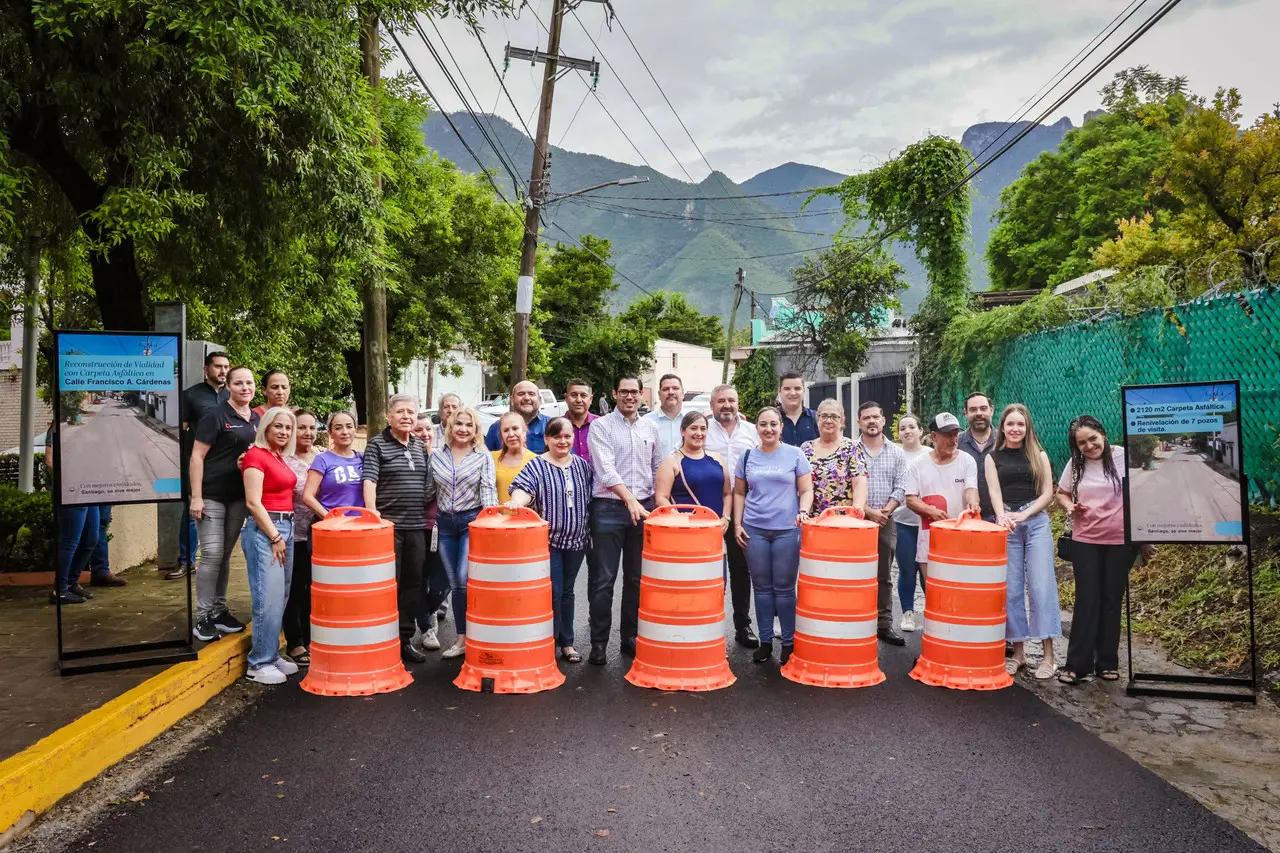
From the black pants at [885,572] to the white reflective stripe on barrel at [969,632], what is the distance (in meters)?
1.20

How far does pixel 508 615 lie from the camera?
616 centimetres

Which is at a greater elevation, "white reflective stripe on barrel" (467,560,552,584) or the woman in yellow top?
the woman in yellow top

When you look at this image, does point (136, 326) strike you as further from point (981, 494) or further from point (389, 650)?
point (981, 494)

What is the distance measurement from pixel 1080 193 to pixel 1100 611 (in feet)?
125

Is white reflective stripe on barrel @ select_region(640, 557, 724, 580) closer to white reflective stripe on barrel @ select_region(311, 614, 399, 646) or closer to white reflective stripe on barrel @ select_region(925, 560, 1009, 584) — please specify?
white reflective stripe on barrel @ select_region(925, 560, 1009, 584)

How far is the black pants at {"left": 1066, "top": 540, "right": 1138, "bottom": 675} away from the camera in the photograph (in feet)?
21.1

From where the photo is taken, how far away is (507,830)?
4.06 metres

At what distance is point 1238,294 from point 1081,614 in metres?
3.40

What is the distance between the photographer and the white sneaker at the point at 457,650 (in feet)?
22.7

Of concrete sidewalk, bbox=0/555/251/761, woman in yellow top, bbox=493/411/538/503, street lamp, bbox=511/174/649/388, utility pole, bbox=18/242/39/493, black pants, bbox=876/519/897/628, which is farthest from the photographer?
street lamp, bbox=511/174/649/388

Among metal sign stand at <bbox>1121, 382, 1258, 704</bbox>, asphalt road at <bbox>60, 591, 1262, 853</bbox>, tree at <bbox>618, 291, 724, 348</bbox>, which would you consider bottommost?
asphalt road at <bbox>60, 591, 1262, 853</bbox>

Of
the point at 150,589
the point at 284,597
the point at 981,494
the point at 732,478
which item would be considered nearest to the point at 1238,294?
the point at 981,494

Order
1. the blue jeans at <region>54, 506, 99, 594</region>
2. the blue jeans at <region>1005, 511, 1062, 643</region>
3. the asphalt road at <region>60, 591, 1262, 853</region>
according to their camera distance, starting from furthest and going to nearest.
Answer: the blue jeans at <region>54, 506, 99, 594</region> → the blue jeans at <region>1005, 511, 1062, 643</region> → the asphalt road at <region>60, 591, 1262, 853</region>

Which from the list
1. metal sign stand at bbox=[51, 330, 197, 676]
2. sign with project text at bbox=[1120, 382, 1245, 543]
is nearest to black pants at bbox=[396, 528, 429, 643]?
metal sign stand at bbox=[51, 330, 197, 676]
